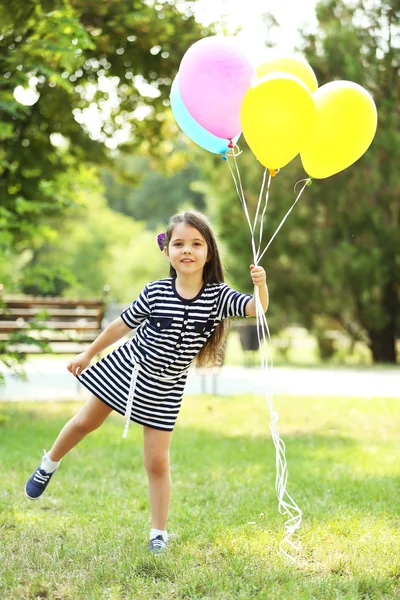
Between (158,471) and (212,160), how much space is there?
12.4 meters

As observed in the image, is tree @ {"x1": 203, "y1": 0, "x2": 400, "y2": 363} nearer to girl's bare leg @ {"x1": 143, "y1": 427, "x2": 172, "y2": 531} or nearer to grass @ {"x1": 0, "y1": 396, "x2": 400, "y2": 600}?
grass @ {"x1": 0, "y1": 396, "x2": 400, "y2": 600}

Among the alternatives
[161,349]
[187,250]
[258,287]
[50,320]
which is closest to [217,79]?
[187,250]

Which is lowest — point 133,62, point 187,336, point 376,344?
point 376,344

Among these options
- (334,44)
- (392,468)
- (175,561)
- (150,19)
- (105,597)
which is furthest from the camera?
(334,44)

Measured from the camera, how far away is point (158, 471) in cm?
356

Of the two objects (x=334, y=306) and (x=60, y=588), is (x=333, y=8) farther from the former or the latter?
(x=60, y=588)

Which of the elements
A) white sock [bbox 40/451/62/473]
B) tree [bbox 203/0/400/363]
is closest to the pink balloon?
white sock [bbox 40/451/62/473]

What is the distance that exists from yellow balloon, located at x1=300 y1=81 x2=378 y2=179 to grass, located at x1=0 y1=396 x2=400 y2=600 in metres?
1.71

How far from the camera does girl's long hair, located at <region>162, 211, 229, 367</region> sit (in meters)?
3.62

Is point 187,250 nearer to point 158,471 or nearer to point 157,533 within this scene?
point 158,471

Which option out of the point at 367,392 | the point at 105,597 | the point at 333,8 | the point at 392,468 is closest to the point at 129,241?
the point at 333,8

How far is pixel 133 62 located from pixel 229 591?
7544mm

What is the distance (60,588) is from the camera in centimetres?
299

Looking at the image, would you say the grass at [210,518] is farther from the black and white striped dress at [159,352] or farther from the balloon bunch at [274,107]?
the balloon bunch at [274,107]
